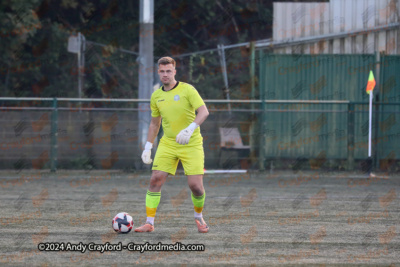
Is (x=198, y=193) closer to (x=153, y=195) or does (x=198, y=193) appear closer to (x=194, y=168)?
(x=194, y=168)

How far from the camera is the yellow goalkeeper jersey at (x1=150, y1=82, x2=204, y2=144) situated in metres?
8.73

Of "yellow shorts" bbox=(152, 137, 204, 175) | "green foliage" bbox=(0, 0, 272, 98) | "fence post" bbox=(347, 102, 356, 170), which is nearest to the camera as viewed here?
"yellow shorts" bbox=(152, 137, 204, 175)

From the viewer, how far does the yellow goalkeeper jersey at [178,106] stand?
28.6ft

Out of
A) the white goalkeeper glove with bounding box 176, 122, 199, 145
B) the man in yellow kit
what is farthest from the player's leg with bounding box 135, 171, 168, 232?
the white goalkeeper glove with bounding box 176, 122, 199, 145

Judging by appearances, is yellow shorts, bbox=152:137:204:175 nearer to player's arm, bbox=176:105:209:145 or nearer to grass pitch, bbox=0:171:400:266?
player's arm, bbox=176:105:209:145

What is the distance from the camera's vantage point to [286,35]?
23.1 metres

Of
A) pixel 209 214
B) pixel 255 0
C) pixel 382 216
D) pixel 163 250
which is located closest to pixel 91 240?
pixel 163 250

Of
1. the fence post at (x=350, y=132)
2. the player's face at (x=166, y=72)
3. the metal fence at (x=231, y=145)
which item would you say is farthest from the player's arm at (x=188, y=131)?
the fence post at (x=350, y=132)

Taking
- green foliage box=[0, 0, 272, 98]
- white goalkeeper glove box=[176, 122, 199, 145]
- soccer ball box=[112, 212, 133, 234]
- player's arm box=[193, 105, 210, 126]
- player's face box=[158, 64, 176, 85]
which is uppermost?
green foliage box=[0, 0, 272, 98]

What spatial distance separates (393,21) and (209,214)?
10.8m

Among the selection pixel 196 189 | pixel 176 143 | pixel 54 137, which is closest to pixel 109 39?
pixel 54 137

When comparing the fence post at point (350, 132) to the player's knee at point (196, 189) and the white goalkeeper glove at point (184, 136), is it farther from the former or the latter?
the white goalkeeper glove at point (184, 136)

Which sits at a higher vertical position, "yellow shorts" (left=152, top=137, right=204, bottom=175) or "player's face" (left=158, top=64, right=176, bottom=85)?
"player's face" (left=158, top=64, right=176, bottom=85)

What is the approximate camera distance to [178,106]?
345 inches
